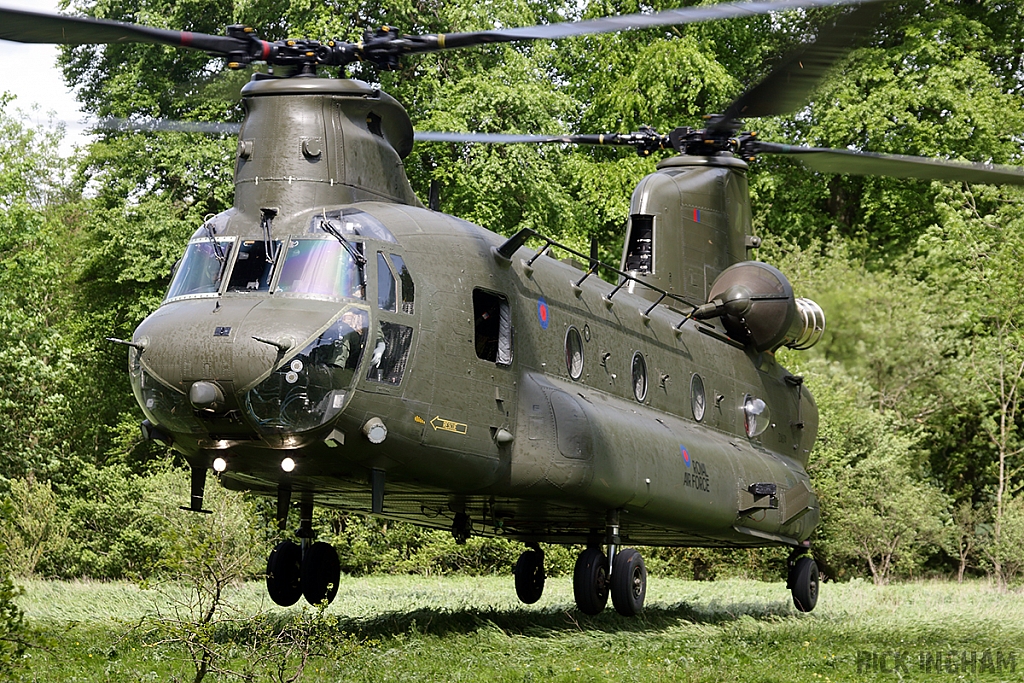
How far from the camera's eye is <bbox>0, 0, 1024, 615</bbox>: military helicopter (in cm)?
1124

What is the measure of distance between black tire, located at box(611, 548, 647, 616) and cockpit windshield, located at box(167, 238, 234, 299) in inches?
239

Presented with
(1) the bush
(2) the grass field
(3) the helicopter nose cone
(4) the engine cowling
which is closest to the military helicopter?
(3) the helicopter nose cone

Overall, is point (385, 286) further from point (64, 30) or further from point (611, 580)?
point (611, 580)

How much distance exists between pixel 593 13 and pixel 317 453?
28.0 m

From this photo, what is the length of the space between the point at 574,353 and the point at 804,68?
4.17 m

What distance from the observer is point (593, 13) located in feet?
122

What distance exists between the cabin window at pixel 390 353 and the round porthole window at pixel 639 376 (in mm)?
4883

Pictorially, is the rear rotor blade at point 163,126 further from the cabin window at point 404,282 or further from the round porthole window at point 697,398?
the round porthole window at point 697,398

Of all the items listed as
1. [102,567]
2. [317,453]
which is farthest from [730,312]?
[102,567]

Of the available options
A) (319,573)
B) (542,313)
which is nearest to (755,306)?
(542,313)

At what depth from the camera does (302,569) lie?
49.2ft

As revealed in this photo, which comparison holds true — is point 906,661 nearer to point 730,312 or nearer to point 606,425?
point 606,425

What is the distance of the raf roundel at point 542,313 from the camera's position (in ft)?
46.2

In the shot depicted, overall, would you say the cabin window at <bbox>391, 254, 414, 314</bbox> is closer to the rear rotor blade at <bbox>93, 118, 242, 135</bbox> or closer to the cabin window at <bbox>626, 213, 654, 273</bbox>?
the rear rotor blade at <bbox>93, 118, 242, 135</bbox>
